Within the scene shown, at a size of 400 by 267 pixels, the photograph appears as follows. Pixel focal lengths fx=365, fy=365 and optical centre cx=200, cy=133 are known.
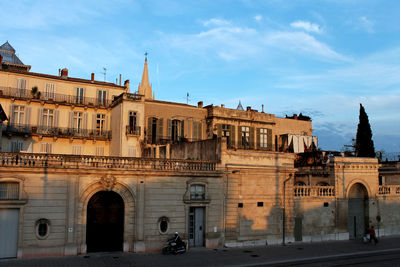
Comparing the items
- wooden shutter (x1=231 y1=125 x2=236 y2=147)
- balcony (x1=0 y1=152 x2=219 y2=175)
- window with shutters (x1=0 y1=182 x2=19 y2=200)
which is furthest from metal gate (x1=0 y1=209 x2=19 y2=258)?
wooden shutter (x1=231 y1=125 x2=236 y2=147)

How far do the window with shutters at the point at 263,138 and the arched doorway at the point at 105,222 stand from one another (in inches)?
957

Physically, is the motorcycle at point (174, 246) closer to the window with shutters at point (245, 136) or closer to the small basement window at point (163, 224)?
the small basement window at point (163, 224)

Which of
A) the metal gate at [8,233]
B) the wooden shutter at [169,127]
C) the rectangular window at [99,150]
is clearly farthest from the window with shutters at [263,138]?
the metal gate at [8,233]

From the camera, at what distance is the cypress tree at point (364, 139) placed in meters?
48.7

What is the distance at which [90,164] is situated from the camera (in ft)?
75.0

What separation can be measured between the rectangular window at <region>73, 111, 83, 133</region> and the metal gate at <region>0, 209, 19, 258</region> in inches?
710

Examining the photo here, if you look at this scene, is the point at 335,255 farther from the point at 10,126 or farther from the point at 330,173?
the point at 10,126

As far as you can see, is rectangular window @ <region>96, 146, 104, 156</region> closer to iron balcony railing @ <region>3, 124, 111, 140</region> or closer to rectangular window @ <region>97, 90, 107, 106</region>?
iron balcony railing @ <region>3, 124, 111, 140</region>

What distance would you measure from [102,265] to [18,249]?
5.04 metres

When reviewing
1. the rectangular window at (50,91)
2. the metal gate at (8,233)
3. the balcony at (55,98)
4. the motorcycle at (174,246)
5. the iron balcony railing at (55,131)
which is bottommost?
the motorcycle at (174,246)

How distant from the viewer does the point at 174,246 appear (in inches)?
920

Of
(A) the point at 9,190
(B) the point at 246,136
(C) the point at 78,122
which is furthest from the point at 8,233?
(B) the point at 246,136

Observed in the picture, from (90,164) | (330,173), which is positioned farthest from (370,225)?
(90,164)

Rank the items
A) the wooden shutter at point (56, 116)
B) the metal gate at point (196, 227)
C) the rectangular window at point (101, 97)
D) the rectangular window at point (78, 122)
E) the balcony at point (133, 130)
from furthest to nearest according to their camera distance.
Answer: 1. the rectangular window at point (101, 97)
2. the rectangular window at point (78, 122)
3. the wooden shutter at point (56, 116)
4. the balcony at point (133, 130)
5. the metal gate at point (196, 227)
